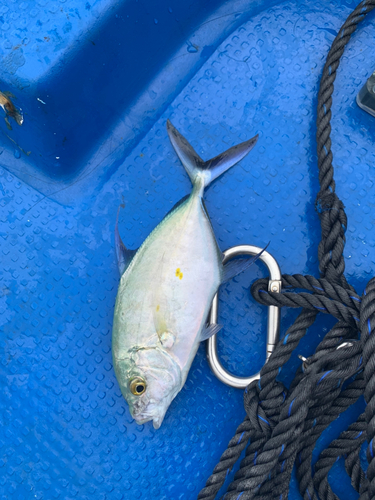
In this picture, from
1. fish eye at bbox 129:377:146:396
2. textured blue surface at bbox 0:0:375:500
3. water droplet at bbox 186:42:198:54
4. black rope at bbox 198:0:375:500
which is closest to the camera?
black rope at bbox 198:0:375:500

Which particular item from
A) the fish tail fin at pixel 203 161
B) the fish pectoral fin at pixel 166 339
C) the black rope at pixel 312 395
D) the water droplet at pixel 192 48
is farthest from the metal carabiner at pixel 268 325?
the water droplet at pixel 192 48

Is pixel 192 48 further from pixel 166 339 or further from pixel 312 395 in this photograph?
pixel 312 395

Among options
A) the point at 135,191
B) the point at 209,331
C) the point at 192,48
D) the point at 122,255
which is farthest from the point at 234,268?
the point at 192,48

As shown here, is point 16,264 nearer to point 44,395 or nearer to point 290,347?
point 44,395

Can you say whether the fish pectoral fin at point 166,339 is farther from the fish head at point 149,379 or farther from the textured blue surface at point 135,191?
the textured blue surface at point 135,191

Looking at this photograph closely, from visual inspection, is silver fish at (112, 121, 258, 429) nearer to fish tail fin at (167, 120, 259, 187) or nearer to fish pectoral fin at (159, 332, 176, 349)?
fish pectoral fin at (159, 332, 176, 349)

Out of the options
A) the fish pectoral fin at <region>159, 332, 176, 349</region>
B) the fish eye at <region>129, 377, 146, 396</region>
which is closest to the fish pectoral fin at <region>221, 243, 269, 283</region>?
the fish pectoral fin at <region>159, 332, 176, 349</region>
